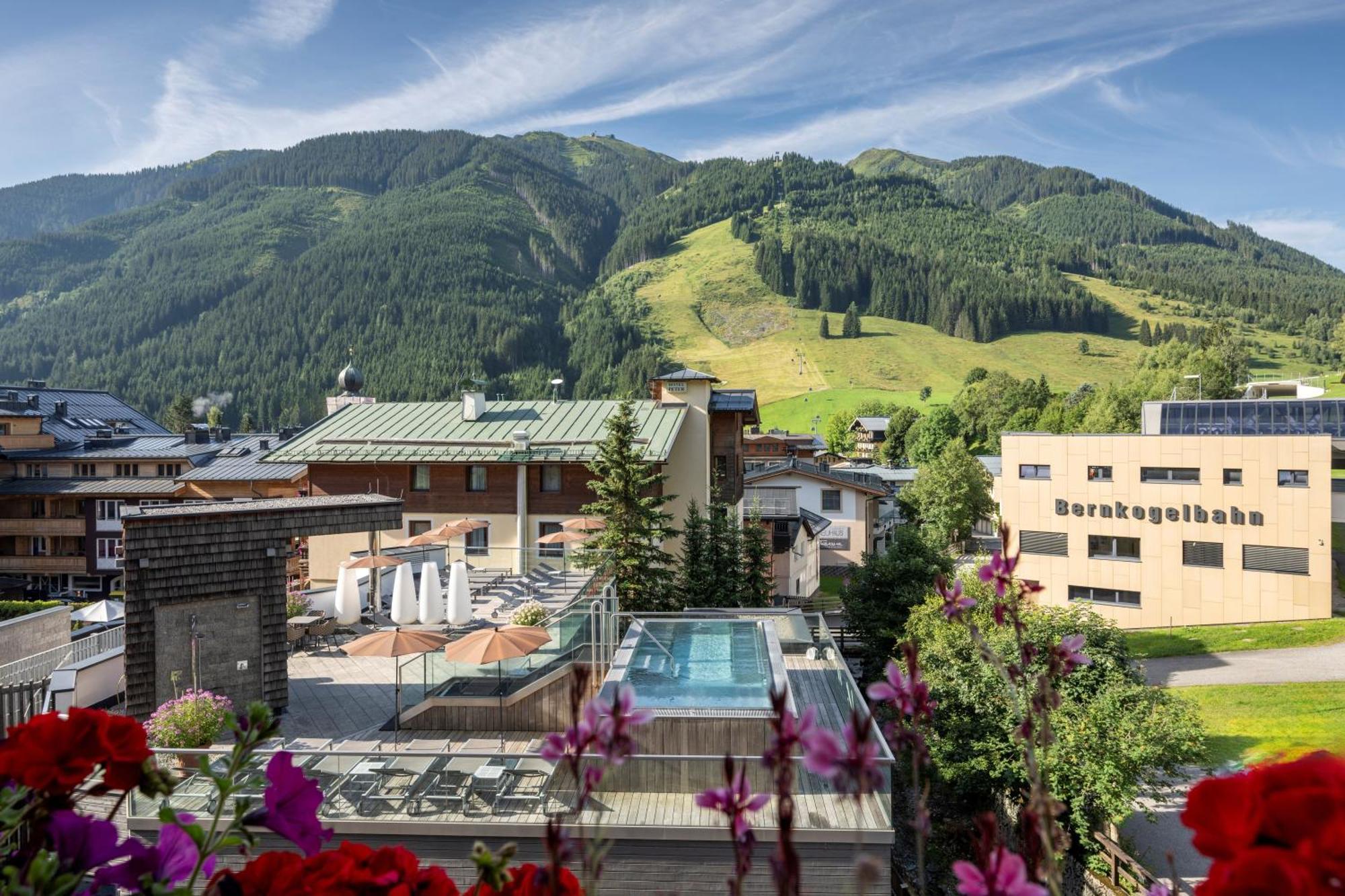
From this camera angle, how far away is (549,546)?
26578 mm

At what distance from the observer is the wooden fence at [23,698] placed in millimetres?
11734

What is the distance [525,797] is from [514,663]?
3.64m

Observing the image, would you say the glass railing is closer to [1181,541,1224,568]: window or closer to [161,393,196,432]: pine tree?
[1181,541,1224,568]: window

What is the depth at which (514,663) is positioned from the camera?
14320 millimetres

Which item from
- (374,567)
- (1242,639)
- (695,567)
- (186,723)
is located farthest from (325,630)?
(1242,639)

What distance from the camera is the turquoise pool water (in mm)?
12289

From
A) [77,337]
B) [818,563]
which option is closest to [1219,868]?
[818,563]

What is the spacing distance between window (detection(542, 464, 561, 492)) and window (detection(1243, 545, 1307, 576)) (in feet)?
91.5

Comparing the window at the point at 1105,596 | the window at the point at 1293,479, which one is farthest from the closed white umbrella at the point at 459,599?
the window at the point at 1293,479

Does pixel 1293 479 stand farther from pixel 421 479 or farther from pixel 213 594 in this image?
pixel 213 594

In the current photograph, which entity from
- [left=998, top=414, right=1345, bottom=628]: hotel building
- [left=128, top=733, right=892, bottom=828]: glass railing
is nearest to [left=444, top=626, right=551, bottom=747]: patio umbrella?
[left=128, top=733, right=892, bottom=828]: glass railing

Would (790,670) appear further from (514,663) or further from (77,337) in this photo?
(77,337)

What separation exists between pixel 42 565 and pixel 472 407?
33.2 metres

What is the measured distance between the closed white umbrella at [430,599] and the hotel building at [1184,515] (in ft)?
73.6
